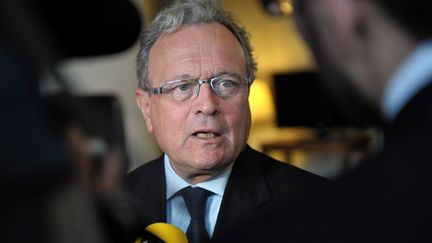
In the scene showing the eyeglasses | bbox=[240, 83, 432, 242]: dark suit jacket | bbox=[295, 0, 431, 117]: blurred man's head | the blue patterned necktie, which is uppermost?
bbox=[295, 0, 431, 117]: blurred man's head

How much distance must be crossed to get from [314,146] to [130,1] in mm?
4705

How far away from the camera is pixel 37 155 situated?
0.44 m

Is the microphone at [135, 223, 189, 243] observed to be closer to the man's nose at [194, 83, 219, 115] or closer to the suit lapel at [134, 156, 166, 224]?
the suit lapel at [134, 156, 166, 224]

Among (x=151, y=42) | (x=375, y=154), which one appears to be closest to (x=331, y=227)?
(x=375, y=154)

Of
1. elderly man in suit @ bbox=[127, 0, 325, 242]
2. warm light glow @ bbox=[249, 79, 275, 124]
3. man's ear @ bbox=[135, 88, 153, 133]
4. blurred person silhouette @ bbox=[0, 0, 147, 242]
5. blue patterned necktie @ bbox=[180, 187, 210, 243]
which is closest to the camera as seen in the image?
blurred person silhouette @ bbox=[0, 0, 147, 242]

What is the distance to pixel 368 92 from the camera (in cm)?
64

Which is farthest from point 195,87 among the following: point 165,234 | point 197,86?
point 165,234

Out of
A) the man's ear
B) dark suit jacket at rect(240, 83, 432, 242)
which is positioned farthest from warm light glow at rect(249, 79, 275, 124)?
dark suit jacket at rect(240, 83, 432, 242)

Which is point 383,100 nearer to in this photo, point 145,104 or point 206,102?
point 206,102

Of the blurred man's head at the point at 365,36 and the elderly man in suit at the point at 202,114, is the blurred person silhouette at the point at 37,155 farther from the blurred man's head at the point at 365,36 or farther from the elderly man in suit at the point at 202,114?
the elderly man in suit at the point at 202,114

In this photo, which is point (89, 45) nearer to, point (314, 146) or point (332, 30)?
point (332, 30)

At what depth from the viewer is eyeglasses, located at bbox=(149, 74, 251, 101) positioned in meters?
1.49

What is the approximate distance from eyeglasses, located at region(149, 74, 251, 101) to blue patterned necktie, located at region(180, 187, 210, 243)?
240 mm

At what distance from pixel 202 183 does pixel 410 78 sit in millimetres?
924
